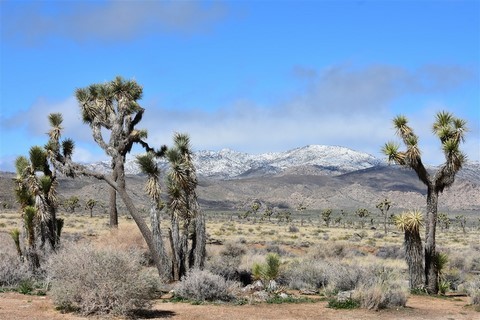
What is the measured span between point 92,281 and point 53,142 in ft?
30.8

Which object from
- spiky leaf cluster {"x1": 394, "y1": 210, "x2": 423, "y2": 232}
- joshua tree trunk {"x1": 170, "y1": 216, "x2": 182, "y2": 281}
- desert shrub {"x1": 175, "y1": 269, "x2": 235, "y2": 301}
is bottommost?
desert shrub {"x1": 175, "y1": 269, "x2": 235, "y2": 301}

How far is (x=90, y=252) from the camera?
15.0m

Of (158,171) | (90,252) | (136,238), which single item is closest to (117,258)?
(90,252)

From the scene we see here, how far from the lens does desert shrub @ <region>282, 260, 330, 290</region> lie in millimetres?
21562

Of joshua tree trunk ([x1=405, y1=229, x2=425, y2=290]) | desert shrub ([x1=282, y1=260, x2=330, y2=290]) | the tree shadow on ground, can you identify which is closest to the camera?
the tree shadow on ground

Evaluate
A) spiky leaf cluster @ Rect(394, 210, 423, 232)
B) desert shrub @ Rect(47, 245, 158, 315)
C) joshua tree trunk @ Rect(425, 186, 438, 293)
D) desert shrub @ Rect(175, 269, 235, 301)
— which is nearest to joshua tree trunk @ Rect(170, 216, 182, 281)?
desert shrub @ Rect(175, 269, 235, 301)

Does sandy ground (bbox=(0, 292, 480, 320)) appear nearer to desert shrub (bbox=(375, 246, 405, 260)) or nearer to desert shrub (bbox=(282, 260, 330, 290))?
desert shrub (bbox=(282, 260, 330, 290))

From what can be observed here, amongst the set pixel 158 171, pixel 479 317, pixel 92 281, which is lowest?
pixel 479 317

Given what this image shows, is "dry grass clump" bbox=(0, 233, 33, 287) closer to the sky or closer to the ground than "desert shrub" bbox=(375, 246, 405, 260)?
closer to the sky

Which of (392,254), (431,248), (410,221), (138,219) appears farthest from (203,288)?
(392,254)

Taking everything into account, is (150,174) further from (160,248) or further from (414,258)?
(414,258)

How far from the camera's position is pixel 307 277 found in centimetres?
2205

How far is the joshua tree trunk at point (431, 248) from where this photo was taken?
65.1 ft

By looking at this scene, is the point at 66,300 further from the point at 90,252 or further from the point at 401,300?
the point at 401,300
